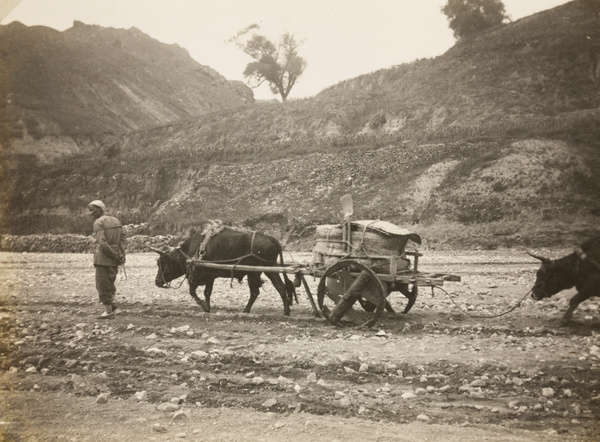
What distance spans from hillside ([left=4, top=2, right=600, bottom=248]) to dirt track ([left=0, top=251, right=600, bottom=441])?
1376 centimetres

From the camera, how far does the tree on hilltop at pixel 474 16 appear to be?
28873 millimetres

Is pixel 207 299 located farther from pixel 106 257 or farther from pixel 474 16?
pixel 474 16

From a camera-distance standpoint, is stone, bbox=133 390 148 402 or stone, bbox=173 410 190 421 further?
stone, bbox=133 390 148 402

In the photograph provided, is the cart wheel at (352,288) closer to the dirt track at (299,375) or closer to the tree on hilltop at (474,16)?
the dirt track at (299,375)

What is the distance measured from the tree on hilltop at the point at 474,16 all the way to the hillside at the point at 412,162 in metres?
1.74

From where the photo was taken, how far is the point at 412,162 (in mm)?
31062

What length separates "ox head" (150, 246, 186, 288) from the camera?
10508 millimetres

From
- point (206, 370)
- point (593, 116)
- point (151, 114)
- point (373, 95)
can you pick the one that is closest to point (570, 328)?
point (206, 370)

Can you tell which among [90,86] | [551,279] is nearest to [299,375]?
[551,279]

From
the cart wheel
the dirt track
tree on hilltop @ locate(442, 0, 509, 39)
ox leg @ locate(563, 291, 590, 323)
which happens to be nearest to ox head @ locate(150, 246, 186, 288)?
the dirt track

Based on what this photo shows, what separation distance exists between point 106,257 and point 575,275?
847 centimetres

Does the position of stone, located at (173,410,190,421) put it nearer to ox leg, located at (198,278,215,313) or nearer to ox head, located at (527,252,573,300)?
ox leg, located at (198,278,215,313)

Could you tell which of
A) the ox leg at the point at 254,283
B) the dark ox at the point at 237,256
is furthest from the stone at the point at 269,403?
the ox leg at the point at 254,283

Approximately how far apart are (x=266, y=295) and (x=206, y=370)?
233 inches
